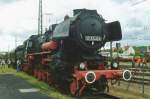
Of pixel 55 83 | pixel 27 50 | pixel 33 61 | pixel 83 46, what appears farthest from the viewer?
pixel 27 50

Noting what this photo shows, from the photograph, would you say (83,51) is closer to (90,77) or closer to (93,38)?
(93,38)

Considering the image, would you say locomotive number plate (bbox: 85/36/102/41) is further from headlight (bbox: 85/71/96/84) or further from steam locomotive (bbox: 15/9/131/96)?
headlight (bbox: 85/71/96/84)

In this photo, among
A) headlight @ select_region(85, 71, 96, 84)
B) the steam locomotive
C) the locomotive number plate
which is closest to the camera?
headlight @ select_region(85, 71, 96, 84)

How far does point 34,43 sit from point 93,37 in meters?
12.1

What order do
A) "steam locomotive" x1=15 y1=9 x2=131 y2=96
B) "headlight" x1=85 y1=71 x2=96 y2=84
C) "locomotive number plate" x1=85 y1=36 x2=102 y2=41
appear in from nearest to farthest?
1. "headlight" x1=85 y1=71 x2=96 y2=84
2. "steam locomotive" x1=15 y1=9 x2=131 y2=96
3. "locomotive number plate" x1=85 y1=36 x2=102 y2=41

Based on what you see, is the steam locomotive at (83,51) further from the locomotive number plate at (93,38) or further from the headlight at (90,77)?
the headlight at (90,77)

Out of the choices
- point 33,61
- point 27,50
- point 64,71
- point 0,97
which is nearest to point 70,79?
point 64,71

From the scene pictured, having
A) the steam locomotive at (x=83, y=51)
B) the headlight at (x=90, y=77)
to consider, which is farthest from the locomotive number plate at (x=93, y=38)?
the headlight at (x=90, y=77)

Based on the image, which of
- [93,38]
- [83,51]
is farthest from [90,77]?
[93,38]

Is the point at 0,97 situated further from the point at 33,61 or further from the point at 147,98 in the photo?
the point at 33,61

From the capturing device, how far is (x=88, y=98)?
17.6m

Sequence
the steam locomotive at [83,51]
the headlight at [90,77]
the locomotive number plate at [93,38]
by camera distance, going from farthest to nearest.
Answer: the locomotive number plate at [93,38] → the steam locomotive at [83,51] → the headlight at [90,77]

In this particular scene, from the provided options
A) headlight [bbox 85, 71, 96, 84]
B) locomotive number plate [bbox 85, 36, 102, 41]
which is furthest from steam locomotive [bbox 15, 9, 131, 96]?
headlight [bbox 85, 71, 96, 84]

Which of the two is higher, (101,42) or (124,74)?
(101,42)
